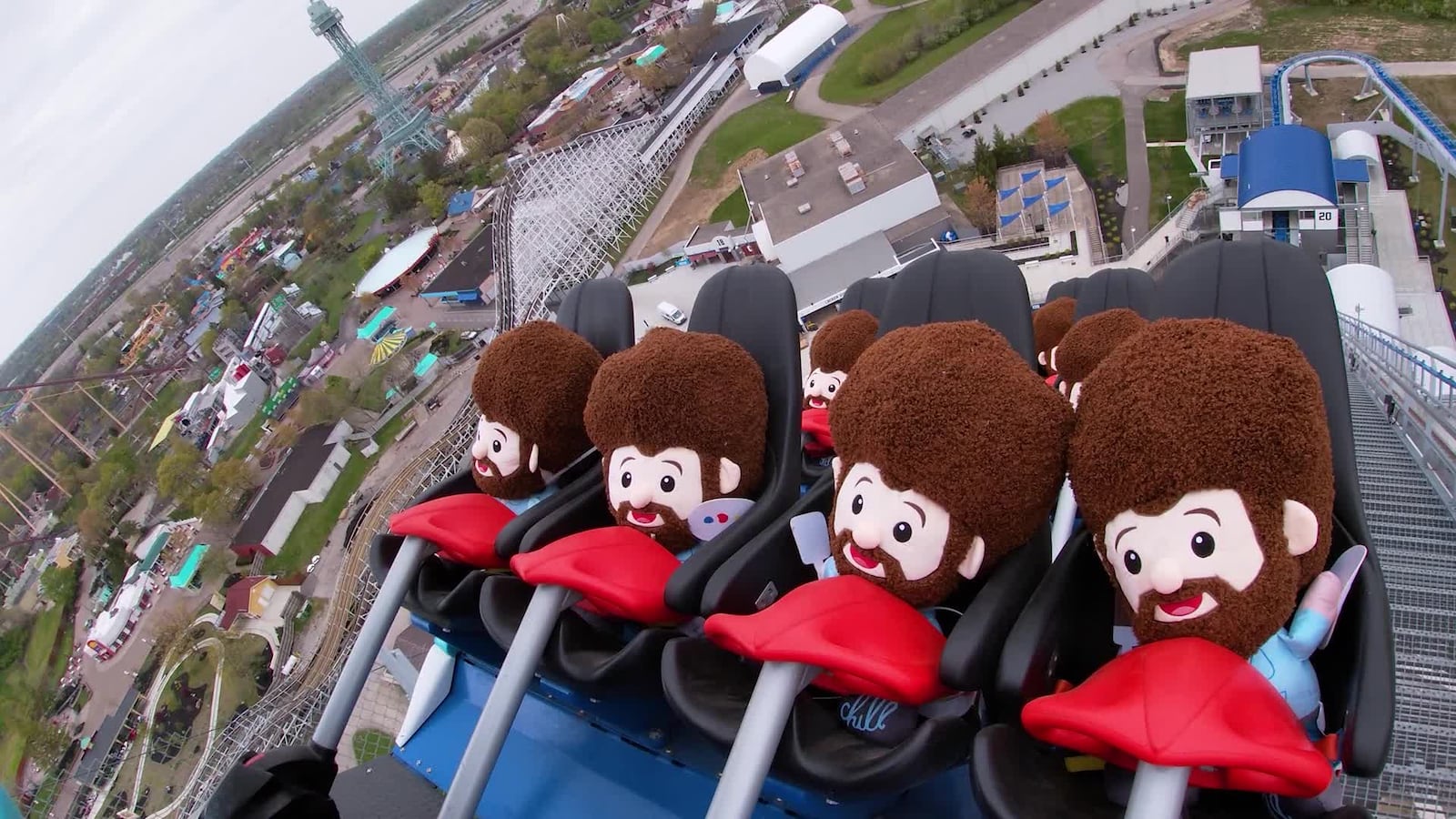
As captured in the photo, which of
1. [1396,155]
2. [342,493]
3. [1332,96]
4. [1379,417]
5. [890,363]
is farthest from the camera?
[342,493]

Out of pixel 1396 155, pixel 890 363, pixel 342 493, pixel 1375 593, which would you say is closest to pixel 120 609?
pixel 342 493

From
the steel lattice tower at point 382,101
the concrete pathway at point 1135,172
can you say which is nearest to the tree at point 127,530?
the steel lattice tower at point 382,101

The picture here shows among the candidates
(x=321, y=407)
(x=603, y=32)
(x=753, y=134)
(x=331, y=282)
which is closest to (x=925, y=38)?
(x=753, y=134)

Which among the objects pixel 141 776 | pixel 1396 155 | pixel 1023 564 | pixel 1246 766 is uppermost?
pixel 1246 766

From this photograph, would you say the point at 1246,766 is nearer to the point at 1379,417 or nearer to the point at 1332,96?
the point at 1379,417

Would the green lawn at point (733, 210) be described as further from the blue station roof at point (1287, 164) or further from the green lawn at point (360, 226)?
the green lawn at point (360, 226)

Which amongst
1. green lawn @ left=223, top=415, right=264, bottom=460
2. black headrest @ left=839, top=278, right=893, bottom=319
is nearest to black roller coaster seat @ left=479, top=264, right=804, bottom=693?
black headrest @ left=839, top=278, right=893, bottom=319

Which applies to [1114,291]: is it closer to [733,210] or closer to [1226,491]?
[1226,491]

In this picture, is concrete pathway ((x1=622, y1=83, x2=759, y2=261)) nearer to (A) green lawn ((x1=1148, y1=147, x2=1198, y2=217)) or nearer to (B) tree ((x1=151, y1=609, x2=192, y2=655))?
(A) green lawn ((x1=1148, y1=147, x2=1198, y2=217))

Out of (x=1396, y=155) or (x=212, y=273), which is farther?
(x=212, y=273)
